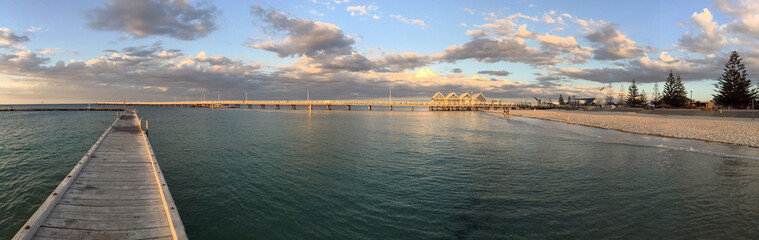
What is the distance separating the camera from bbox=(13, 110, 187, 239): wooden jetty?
6445 millimetres

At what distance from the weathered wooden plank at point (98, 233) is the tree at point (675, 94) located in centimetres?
12350

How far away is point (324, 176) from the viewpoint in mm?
14312

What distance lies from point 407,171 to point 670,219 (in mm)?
9371

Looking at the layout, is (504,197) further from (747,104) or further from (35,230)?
(747,104)

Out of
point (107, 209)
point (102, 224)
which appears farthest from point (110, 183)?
point (102, 224)

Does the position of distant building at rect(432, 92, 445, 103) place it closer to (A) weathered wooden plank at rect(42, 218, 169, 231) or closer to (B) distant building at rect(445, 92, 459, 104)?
(B) distant building at rect(445, 92, 459, 104)

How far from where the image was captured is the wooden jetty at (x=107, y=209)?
21.1ft

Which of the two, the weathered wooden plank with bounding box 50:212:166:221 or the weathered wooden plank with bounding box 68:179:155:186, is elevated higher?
the weathered wooden plank with bounding box 68:179:155:186

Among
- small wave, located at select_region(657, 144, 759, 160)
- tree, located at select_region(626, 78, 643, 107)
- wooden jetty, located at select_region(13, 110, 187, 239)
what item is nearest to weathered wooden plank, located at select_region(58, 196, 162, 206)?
wooden jetty, located at select_region(13, 110, 187, 239)

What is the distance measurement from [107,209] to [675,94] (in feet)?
417

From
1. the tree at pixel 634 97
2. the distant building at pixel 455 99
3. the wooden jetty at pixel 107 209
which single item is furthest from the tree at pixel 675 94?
the wooden jetty at pixel 107 209

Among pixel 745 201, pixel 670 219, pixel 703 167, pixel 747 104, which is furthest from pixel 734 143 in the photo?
pixel 747 104

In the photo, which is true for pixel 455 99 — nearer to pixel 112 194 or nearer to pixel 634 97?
pixel 634 97

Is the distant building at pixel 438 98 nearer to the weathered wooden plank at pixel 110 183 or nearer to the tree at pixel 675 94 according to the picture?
the tree at pixel 675 94
